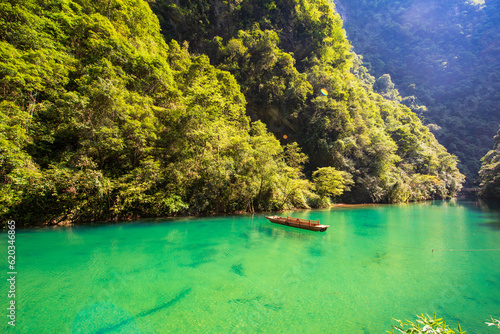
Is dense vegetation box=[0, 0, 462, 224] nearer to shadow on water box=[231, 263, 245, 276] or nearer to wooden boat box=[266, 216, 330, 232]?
wooden boat box=[266, 216, 330, 232]

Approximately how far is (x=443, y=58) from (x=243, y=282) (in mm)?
115866

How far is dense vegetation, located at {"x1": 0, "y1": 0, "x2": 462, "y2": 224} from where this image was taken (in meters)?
12.8

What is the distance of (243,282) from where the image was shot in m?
6.79

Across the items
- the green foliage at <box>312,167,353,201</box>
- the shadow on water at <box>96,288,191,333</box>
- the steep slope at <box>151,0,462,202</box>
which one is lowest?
the shadow on water at <box>96,288,191,333</box>

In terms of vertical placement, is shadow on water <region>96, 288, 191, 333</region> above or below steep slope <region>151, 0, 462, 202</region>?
below

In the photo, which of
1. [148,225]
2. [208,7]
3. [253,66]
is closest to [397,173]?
[253,66]

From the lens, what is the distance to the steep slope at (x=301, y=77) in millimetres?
30562

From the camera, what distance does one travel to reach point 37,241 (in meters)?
10.1

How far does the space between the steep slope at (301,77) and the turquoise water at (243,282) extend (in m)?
19.9

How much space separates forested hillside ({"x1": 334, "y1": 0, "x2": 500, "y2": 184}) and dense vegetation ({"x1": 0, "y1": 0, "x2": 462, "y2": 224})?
149 feet

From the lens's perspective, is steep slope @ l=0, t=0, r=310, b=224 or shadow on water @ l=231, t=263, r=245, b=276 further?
steep slope @ l=0, t=0, r=310, b=224

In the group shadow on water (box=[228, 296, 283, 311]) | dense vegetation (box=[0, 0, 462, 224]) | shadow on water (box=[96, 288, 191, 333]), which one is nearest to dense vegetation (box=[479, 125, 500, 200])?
dense vegetation (box=[0, 0, 462, 224])

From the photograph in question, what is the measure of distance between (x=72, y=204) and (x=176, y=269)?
33.5 ft

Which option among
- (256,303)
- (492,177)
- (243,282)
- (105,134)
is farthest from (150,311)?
Result: (492,177)
